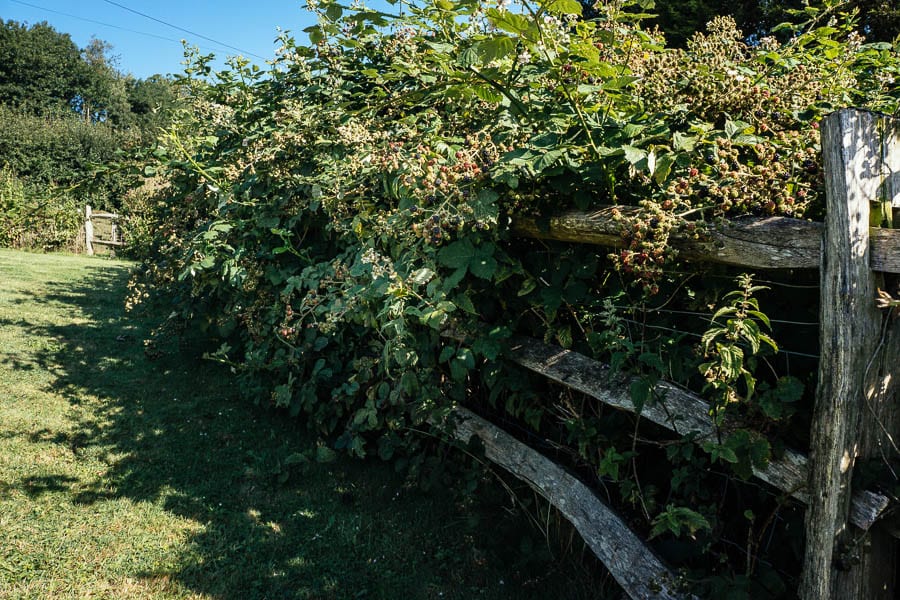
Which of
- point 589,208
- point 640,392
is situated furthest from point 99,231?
point 640,392

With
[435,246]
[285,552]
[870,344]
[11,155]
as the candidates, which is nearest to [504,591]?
[285,552]

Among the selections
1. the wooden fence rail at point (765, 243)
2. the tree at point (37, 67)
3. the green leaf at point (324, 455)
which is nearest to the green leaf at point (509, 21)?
the wooden fence rail at point (765, 243)

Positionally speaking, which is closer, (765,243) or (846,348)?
(846,348)

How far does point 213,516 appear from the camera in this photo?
3.19m

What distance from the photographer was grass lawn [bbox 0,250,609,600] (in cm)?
264

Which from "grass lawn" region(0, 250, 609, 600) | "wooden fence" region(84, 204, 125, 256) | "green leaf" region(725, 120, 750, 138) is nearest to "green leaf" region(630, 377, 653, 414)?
"green leaf" region(725, 120, 750, 138)

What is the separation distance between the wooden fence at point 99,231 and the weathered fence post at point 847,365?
17327 mm

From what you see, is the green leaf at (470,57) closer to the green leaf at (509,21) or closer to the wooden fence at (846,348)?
the green leaf at (509,21)

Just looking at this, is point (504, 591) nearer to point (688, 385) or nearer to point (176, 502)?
point (688, 385)

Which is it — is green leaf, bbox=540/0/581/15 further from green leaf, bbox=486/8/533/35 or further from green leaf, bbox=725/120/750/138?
green leaf, bbox=725/120/750/138

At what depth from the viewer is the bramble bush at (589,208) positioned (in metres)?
1.76

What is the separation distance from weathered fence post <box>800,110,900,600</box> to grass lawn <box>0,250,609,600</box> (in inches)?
43.8

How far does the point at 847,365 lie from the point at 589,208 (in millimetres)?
903

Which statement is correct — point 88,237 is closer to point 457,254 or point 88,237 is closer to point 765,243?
point 457,254
